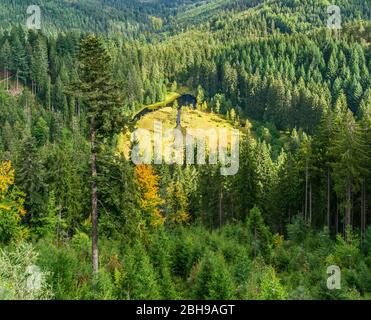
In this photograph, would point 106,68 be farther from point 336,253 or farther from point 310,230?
point 310,230

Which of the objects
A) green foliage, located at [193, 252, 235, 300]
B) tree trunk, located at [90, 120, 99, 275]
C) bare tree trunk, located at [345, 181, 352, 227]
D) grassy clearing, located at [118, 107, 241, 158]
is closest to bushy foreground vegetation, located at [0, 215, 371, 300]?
green foliage, located at [193, 252, 235, 300]

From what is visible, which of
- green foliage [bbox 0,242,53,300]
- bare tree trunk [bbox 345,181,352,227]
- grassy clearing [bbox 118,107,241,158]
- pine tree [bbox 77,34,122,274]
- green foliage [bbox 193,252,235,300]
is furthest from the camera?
grassy clearing [bbox 118,107,241,158]

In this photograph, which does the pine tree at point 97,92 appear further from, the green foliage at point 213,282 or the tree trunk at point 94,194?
Result: the green foliage at point 213,282

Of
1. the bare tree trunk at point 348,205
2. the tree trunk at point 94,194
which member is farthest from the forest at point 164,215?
the bare tree trunk at point 348,205

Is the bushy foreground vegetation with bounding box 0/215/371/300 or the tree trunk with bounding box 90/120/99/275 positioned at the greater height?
the tree trunk with bounding box 90/120/99/275

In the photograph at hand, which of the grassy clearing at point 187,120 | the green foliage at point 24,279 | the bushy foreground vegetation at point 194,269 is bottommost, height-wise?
the bushy foreground vegetation at point 194,269

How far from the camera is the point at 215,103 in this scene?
181625 millimetres

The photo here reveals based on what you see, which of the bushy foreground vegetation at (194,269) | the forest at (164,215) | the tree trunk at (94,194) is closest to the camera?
the bushy foreground vegetation at (194,269)

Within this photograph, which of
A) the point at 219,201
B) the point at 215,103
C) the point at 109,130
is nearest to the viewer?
the point at 109,130

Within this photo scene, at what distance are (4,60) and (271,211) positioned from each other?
404 ft

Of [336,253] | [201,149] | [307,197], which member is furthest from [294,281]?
[201,149]

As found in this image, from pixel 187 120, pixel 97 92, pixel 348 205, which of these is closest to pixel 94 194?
pixel 97 92

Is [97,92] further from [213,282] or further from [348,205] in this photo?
[348,205]

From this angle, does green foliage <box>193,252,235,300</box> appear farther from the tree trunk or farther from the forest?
the tree trunk
